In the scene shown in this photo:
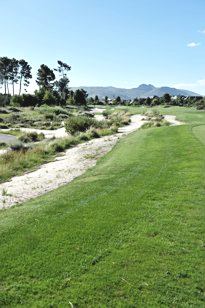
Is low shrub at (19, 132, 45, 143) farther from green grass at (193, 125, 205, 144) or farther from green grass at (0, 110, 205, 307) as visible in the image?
green grass at (0, 110, 205, 307)

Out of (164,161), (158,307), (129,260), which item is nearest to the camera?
(158,307)

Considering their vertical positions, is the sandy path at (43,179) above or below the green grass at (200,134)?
below

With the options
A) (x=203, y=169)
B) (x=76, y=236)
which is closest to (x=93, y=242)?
(x=76, y=236)

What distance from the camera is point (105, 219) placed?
9.51 m

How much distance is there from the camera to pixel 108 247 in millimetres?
7848

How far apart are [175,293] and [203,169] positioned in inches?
393

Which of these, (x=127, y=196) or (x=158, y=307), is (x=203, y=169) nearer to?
(x=127, y=196)

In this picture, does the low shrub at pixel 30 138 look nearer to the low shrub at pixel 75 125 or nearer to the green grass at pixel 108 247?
the low shrub at pixel 75 125

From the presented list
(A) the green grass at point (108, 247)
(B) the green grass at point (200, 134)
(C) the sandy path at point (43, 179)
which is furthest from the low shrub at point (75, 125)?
(A) the green grass at point (108, 247)

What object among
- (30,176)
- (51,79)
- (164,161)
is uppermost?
(51,79)

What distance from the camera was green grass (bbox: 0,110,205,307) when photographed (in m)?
6.13

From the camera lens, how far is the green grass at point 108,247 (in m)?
6.13

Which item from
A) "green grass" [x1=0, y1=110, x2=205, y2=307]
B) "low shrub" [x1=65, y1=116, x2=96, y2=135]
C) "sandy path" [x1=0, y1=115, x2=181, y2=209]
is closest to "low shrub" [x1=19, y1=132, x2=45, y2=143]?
"low shrub" [x1=65, y1=116, x2=96, y2=135]

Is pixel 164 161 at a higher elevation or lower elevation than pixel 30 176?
higher
